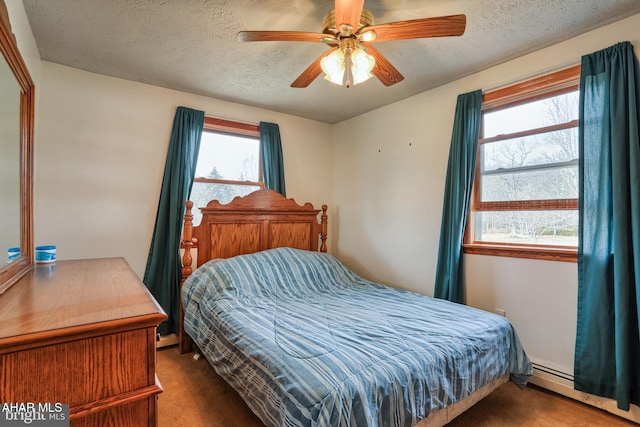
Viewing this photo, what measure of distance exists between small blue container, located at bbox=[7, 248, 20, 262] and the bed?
112 cm

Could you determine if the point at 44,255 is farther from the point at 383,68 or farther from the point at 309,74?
the point at 383,68

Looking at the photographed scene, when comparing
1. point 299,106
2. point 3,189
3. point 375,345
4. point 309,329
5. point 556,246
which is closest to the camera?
point 3,189

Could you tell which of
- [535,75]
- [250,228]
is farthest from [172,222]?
[535,75]

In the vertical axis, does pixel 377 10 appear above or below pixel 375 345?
above

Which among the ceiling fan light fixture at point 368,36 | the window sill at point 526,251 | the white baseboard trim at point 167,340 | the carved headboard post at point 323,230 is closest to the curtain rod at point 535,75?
the window sill at point 526,251

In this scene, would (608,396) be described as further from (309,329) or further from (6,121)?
(6,121)

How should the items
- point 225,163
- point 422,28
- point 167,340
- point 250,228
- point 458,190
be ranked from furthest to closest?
1. point 225,163
2. point 250,228
3. point 167,340
4. point 458,190
5. point 422,28

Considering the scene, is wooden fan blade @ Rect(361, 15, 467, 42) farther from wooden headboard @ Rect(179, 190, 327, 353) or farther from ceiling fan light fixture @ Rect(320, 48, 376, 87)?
wooden headboard @ Rect(179, 190, 327, 353)

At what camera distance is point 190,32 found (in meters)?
2.09

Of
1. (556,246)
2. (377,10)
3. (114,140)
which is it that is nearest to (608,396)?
(556,246)

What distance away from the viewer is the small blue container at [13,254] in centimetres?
135

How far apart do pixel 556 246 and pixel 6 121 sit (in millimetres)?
3365

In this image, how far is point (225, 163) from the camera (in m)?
3.37

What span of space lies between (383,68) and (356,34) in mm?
399
